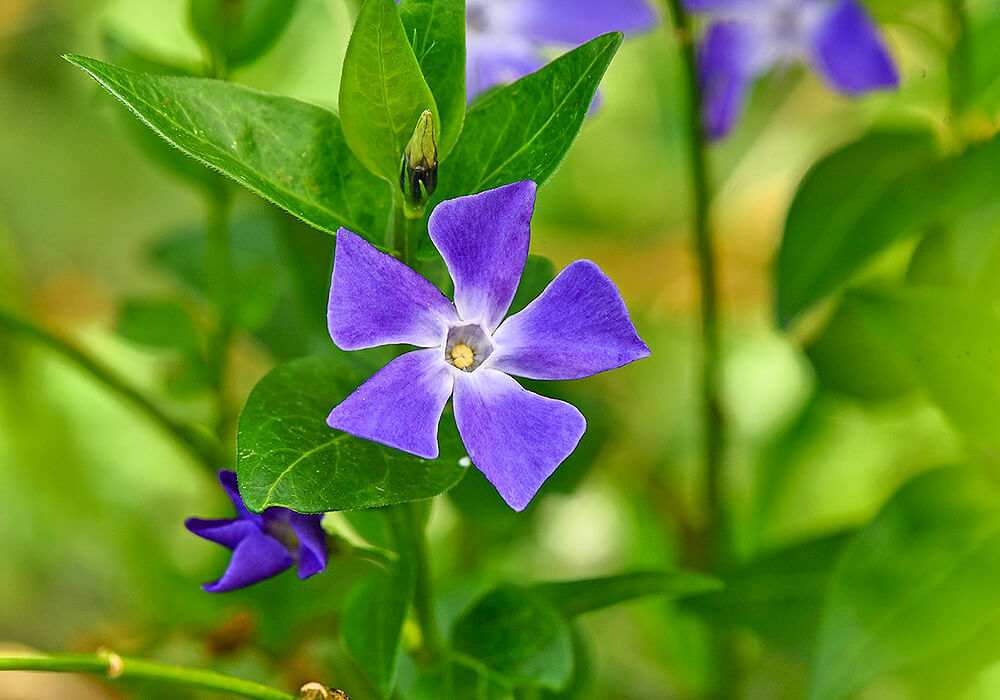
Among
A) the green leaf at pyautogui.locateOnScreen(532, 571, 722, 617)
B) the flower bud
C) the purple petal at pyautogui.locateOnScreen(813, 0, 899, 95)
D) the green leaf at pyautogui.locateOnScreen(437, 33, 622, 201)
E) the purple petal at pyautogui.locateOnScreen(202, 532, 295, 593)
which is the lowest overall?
the green leaf at pyautogui.locateOnScreen(532, 571, 722, 617)

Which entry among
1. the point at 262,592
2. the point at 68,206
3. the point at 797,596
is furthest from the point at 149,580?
the point at 68,206

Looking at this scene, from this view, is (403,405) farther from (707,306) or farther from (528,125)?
(707,306)

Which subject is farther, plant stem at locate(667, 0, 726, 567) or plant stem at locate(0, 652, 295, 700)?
plant stem at locate(667, 0, 726, 567)

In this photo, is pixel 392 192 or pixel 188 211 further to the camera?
pixel 188 211

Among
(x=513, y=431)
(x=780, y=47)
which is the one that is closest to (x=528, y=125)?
(x=513, y=431)

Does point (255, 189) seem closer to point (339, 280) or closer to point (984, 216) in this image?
point (339, 280)

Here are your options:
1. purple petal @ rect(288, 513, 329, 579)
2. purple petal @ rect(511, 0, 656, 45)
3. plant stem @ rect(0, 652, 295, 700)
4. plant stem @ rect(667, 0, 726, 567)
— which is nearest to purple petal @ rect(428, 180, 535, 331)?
purple petal @ rect(288, 513, 329, 579)

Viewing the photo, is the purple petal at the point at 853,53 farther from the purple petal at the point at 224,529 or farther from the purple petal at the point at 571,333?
the purple petal at the point at 224,529

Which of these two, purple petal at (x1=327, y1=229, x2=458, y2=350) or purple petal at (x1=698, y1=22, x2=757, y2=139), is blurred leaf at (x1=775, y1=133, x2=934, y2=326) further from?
purple petal at (x1=327, y1=229, x2=458, y2=350)
